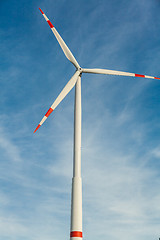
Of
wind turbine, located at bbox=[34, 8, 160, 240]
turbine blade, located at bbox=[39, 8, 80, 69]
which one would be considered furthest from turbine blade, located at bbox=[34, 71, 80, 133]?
turbine blade, located at bbox=[39, 8, 80, 69]

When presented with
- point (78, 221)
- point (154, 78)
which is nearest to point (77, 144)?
point (78, 221)

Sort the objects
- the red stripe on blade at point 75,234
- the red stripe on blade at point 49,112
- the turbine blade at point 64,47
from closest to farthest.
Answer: the red stripe on blade at point 75,234
the red stripe on blade at point 49,112
the turbine blade at point 64,47

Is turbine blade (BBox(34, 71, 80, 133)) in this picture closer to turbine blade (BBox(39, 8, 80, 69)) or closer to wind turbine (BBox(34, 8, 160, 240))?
wind turbine (BBox(34, 8, 160, 240))

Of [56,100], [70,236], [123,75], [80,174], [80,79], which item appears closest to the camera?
[70,236]

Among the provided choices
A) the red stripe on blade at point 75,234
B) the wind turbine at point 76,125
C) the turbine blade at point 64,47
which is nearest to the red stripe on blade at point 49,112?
the wind turbine at point 76,125

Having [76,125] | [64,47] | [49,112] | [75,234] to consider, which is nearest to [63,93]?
[49,112]

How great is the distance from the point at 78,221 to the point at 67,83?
2125 cm

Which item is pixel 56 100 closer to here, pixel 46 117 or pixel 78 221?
pixel 46 117

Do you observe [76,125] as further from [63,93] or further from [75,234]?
[75,234]

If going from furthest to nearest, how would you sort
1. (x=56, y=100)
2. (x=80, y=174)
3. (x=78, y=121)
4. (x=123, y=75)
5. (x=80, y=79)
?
(x=123, y=75), (x=80, y=79), (x=56, y=100), (x=78, y=121), (x=80, y=174)

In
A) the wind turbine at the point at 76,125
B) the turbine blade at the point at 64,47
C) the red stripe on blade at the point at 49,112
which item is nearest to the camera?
the wind turbine at the point at 76,125

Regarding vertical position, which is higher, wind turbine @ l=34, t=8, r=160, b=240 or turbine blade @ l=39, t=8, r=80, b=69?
turbine blade @ l=39, t=8, r=80, b=69

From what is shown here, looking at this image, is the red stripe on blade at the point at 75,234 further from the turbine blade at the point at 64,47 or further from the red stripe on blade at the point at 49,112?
the turbine blade at the point at 64,47

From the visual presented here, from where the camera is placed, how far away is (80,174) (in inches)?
1273
